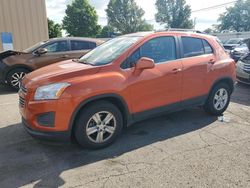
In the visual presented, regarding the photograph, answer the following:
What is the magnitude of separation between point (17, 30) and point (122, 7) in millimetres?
54050

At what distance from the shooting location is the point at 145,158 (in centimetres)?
370

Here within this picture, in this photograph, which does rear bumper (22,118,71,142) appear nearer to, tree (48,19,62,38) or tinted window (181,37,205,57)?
tinted window (181,37,205,57)

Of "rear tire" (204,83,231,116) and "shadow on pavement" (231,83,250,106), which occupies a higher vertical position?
"rear tire" (204,83,231,116)

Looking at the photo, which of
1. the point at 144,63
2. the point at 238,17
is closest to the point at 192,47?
the point at 144,63

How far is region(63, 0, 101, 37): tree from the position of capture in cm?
5106

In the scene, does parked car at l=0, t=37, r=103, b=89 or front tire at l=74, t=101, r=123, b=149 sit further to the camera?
parked car at l=0, t=37, r=103, b=89

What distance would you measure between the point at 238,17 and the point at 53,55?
6778 cm

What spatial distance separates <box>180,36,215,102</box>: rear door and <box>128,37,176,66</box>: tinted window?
258mm

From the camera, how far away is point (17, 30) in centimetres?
1323

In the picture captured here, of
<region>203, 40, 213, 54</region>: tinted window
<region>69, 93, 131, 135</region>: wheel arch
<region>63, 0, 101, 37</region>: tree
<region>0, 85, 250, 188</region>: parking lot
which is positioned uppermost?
<region>63, 0, 101, 37</region>: tree

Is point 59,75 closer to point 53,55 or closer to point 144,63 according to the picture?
point 144,63

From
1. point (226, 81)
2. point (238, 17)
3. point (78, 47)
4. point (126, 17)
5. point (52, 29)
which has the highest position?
point (126, 17)

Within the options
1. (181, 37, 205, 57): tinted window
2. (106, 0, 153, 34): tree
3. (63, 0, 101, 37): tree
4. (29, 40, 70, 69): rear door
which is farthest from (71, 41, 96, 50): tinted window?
(106, 0, 153, 34): tree

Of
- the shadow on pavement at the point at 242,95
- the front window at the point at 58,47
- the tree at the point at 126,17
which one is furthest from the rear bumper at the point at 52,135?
the tree at the point at 126,17
